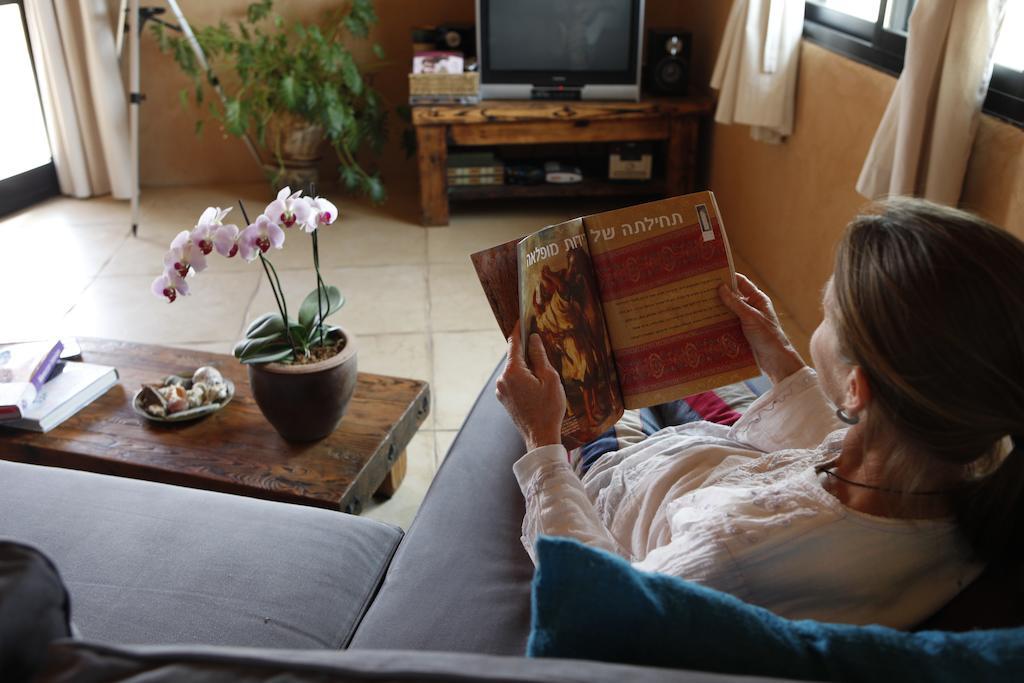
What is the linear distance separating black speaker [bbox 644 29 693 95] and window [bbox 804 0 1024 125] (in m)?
0.83

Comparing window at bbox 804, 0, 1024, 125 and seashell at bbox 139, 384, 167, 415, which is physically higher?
window at bbox 804, 0, 1024, 125

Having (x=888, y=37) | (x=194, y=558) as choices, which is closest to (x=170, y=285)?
(x=194, y=558)

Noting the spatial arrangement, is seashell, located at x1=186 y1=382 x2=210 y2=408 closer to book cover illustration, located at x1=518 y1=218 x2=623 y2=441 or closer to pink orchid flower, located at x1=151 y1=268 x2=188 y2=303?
pink orchid flower, located at x1=151 y1=268 x2=188 y2=303

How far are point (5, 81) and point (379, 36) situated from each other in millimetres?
1667

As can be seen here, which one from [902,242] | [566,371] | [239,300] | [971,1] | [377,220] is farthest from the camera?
[377,220]

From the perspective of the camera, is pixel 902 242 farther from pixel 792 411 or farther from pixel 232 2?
pixel 232 2

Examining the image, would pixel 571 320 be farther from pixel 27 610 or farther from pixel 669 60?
pixel 669 60

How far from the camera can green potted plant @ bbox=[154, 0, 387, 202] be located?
11.9 ft

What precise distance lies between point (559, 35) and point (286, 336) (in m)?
2.41

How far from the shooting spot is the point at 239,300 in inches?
121

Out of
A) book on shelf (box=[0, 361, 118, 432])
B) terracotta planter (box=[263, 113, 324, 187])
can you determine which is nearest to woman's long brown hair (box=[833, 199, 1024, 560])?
book on shelf (box=[0, 361, 118, 432])

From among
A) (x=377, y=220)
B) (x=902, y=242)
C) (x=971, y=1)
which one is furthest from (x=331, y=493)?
(x=377, y=220)

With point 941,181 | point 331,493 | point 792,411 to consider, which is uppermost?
point 941,181

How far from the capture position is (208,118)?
422cm
